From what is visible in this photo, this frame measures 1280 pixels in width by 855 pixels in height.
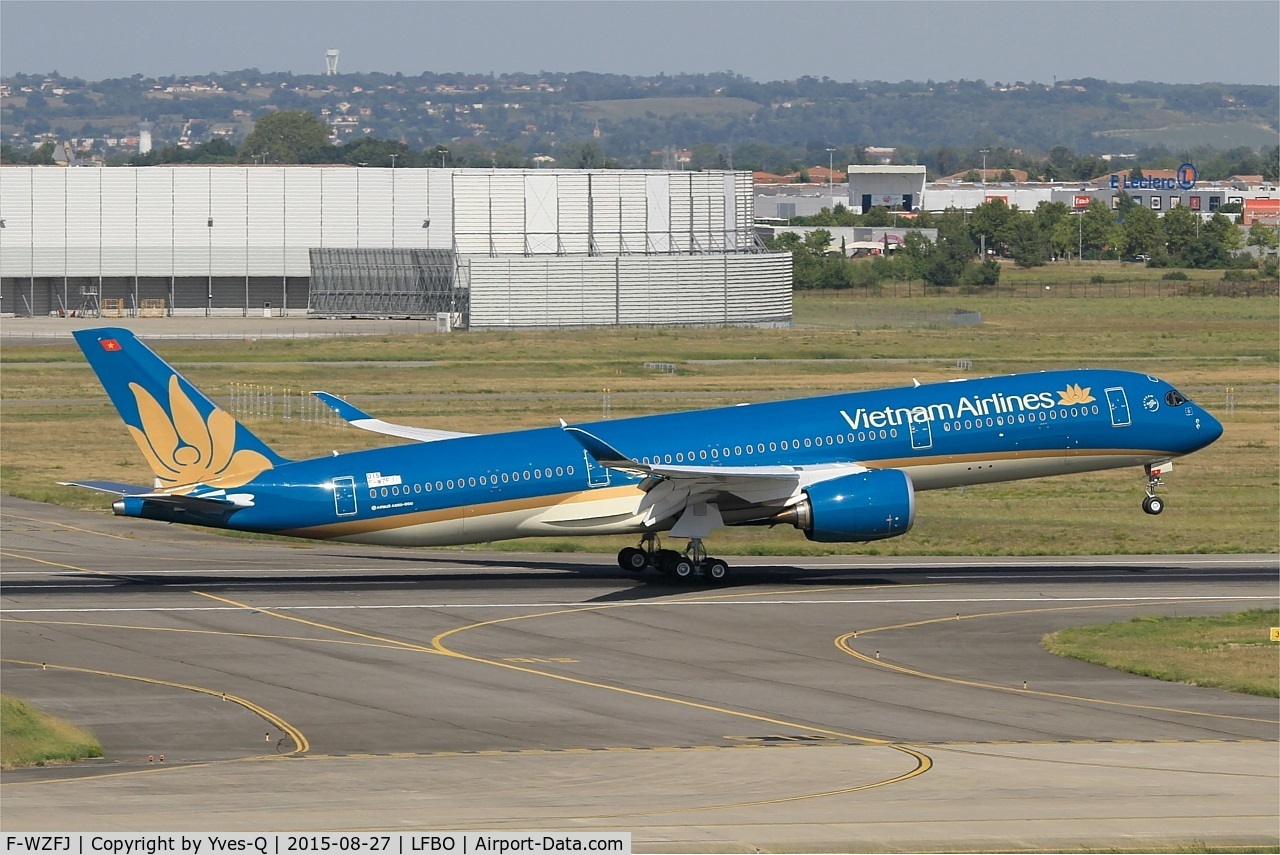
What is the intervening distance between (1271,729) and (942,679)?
23.0ft

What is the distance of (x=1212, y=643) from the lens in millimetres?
41000

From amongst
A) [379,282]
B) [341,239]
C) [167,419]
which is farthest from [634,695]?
[341,239]

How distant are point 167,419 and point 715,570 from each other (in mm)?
15669

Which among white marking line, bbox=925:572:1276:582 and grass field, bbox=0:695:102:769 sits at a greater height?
grass field, bbox=0:695:102:769

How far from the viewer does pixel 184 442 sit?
4694 centimetres

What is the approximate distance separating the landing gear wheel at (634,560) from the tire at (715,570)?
2104 mm

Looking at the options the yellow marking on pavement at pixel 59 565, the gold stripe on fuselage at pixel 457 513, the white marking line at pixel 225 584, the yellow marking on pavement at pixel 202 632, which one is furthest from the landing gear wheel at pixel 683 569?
the yellow marking on pavement at pixel 59 565

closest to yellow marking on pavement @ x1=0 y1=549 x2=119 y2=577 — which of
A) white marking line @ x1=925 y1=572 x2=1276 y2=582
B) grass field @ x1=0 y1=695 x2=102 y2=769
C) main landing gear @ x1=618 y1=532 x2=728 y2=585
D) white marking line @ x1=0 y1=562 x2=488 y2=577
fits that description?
white marking line @ x1=0 y1=562 x2=488 y2=577

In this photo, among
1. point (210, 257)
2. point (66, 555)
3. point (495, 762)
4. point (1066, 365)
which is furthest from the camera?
point (210, 257)

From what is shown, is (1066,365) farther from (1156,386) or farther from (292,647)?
(292,647)

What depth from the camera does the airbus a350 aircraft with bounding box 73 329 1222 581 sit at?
4684cm

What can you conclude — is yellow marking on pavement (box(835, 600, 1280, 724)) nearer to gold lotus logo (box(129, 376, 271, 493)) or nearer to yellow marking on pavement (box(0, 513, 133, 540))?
gold lotus logo (box(129, 376, 271, 493))

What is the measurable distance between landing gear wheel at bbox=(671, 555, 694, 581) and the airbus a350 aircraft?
0.13 ft

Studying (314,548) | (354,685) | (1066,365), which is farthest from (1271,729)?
(1066,365)
